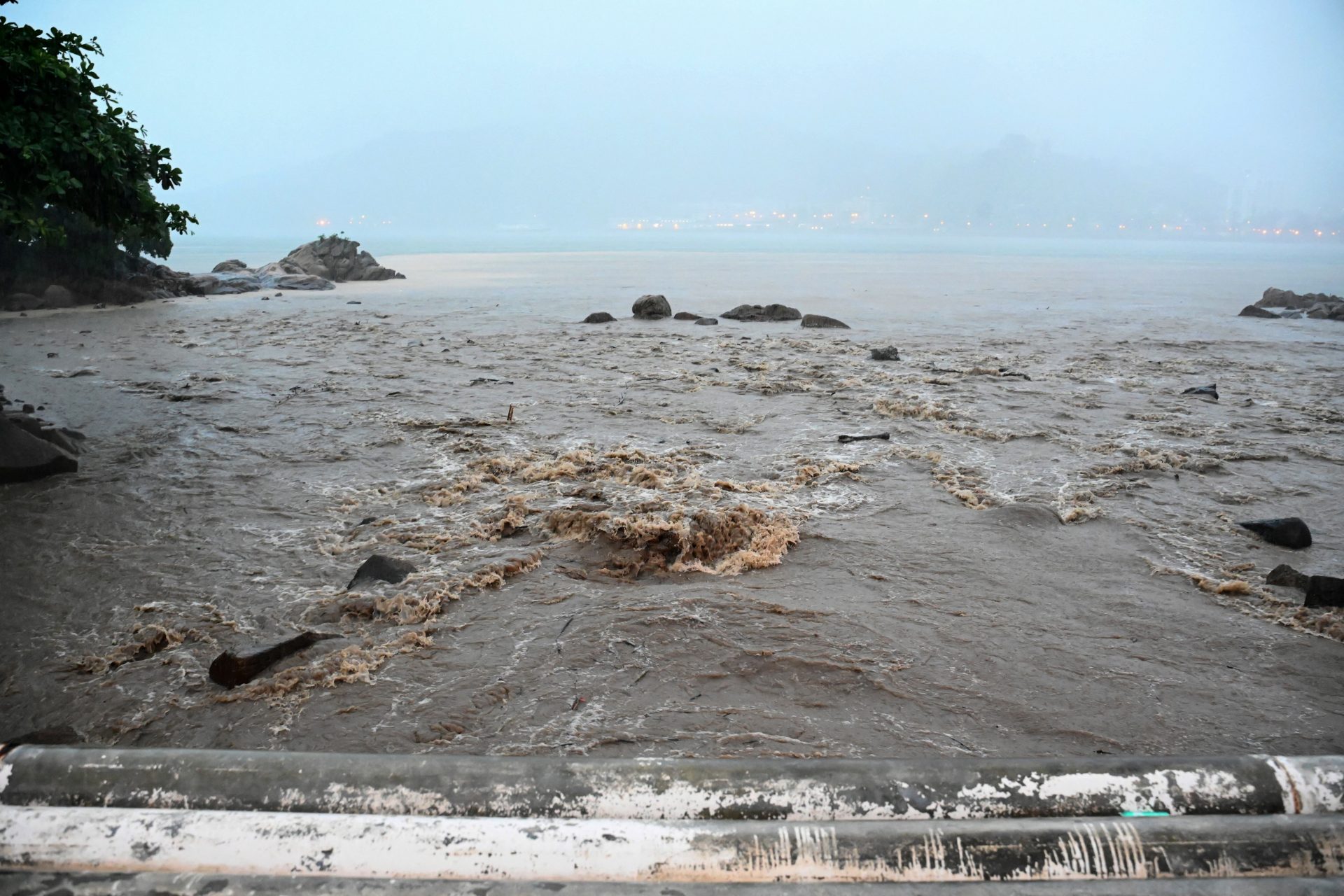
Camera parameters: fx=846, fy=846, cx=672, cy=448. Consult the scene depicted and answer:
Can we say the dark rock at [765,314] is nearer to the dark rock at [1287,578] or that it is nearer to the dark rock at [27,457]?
the dark rock at [27,457]

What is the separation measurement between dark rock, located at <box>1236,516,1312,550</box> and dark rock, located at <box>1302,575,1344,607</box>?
2.17ft

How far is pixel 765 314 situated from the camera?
48.1ft

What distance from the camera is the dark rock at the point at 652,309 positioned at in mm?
14930

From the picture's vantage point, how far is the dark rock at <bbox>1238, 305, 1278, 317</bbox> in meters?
15.7

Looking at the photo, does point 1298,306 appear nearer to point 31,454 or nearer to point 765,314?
point 765,314

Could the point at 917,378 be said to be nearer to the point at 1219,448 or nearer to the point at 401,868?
the point at 1219,448

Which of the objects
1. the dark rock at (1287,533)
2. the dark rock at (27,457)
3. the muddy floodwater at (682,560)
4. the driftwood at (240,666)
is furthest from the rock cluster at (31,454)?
the dark rock at (1287,533)

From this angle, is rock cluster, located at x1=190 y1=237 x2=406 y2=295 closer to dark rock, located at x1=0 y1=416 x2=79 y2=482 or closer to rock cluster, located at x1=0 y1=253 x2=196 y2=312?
rock cluster, located at x1=0 y1=253 x2=196 y2=312

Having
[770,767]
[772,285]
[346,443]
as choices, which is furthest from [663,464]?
[772,285]

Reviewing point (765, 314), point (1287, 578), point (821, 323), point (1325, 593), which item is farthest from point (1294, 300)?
point (1325, 593)

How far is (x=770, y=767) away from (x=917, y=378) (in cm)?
749

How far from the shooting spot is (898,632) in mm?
3414

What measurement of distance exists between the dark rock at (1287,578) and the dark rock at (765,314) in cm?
1100

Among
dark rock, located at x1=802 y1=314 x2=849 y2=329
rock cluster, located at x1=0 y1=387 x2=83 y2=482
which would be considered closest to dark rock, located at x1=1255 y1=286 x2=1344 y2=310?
dark rock, located at x1=802 y1=314 x2=849 y2=329
